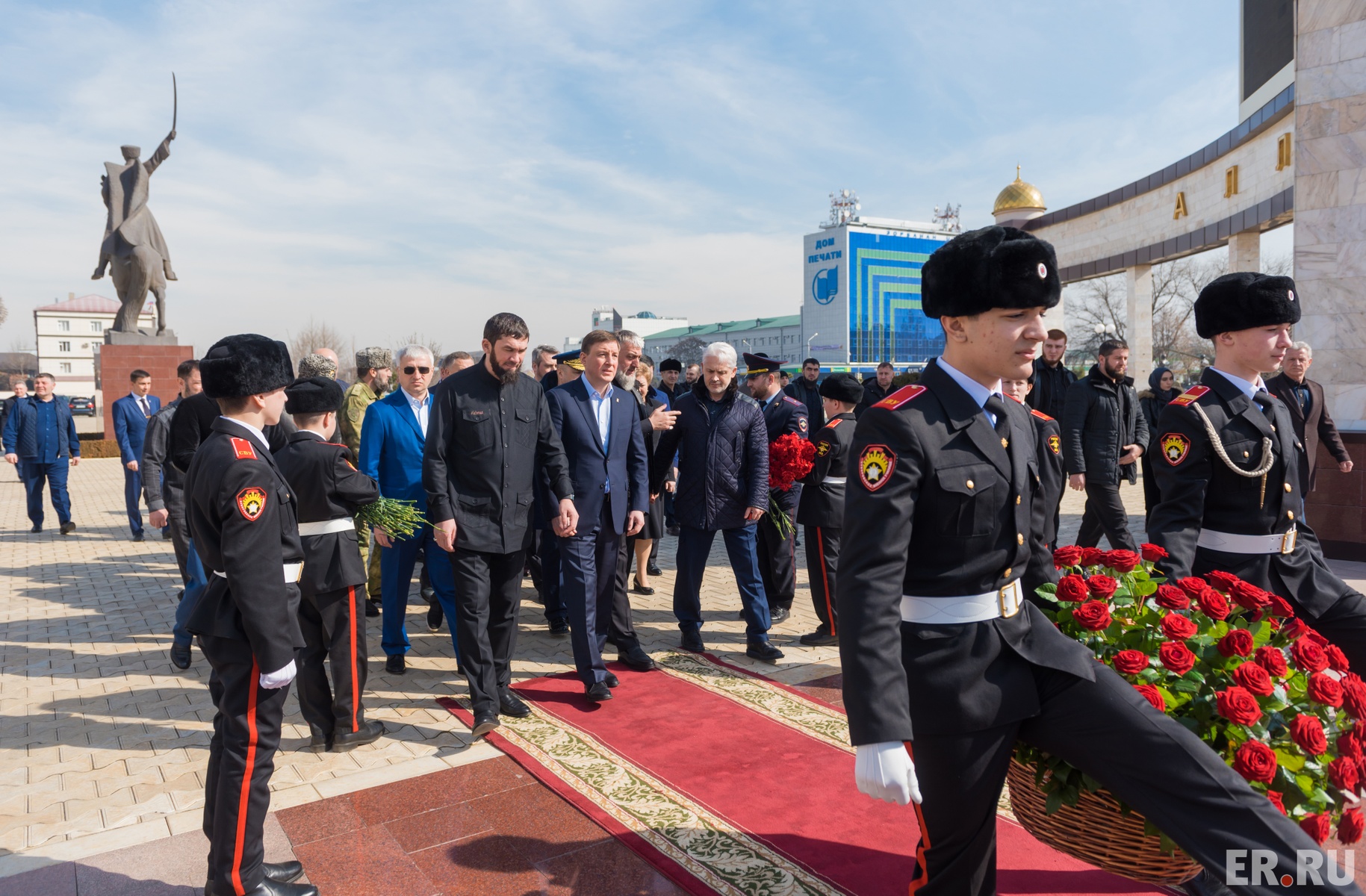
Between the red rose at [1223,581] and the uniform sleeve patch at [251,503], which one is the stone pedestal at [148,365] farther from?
the red rose at [1223,581]

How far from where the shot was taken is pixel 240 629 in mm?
3057

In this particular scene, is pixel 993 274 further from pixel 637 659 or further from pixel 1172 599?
pixel 637 659

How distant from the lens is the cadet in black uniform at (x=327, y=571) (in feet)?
14.5

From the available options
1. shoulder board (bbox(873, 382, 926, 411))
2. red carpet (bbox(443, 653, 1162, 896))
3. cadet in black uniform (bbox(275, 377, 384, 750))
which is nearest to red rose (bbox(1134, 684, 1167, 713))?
shoulder board (bbox(873, 382, 926, 411))


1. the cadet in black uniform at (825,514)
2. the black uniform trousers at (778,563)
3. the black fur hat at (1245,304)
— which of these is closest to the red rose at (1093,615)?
the black fur hat at (1245,304)

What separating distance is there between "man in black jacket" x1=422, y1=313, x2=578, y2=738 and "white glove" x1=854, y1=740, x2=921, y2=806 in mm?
2976

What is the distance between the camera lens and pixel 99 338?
95.7 meters

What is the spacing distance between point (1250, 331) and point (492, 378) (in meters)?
3.53

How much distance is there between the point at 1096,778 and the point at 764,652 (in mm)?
3714

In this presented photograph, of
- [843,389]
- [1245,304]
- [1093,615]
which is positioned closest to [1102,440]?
[843,389]

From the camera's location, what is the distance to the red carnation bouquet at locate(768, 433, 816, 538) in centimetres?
618

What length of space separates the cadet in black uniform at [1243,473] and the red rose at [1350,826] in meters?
1.14

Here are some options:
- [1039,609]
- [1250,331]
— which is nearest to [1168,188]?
[1250,331]

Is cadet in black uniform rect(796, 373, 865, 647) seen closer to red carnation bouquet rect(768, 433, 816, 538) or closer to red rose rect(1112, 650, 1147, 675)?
red carnation bouquet rect(768, 433, 816, 538)
